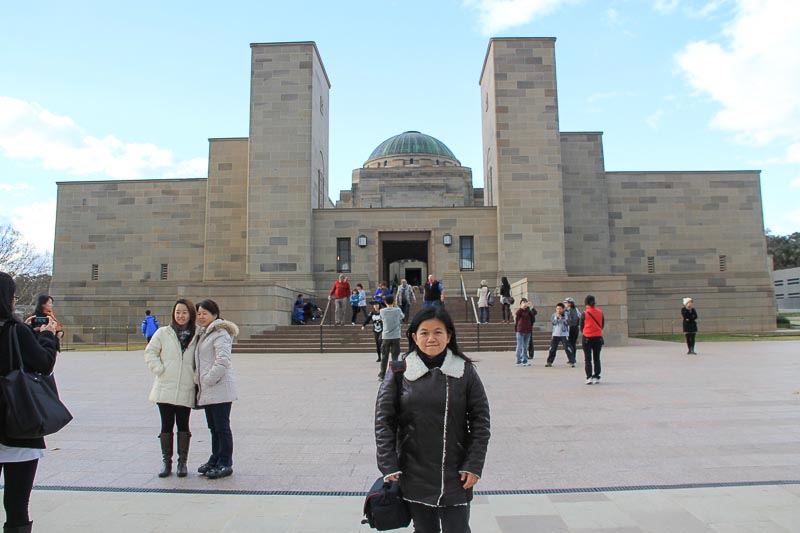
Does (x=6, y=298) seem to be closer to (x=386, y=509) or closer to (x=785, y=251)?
(x=386, y=509)

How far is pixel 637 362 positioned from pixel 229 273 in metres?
18.9

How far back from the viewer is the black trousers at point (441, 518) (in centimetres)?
308

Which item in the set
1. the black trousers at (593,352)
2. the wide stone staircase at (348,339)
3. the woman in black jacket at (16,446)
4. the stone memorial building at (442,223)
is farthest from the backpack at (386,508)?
the stone memorial building at (442,223)

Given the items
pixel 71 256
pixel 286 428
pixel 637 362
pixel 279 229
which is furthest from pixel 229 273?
pixel 286 428

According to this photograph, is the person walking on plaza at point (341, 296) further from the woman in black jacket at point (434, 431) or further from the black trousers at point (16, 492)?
the woman in black jacket at point (434, 431)

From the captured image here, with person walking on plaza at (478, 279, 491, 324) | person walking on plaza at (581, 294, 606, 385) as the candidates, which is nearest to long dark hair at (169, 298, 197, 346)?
person walking on plaza at (581, 294, 606, 385)

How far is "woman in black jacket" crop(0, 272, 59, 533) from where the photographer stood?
3.46m

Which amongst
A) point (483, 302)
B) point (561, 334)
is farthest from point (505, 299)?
point (561, 334)

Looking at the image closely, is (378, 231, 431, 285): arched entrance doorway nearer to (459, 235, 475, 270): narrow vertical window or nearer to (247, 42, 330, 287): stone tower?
(459, 235, 475, 270): narrow vertical window

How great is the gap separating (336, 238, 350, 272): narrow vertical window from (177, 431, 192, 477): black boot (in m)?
20.8

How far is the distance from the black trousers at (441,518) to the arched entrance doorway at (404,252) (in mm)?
22961

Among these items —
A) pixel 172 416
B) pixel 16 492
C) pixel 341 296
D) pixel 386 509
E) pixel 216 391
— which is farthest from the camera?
pixel 341 296

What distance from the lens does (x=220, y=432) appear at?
217 inches

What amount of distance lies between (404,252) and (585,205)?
9.55 meters
